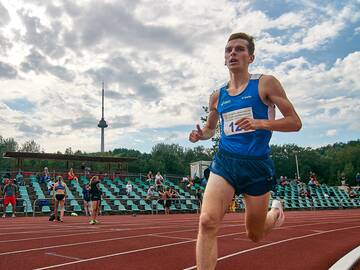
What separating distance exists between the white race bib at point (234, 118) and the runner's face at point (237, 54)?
398 millimetres

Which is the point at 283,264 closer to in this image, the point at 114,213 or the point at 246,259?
the point at 246,259

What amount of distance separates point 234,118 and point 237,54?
57 cm

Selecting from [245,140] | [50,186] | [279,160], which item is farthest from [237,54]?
[279,160]

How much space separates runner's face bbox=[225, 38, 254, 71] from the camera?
341 cm

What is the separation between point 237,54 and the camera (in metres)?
3.42

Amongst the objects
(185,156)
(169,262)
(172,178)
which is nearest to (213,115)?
(169,262)

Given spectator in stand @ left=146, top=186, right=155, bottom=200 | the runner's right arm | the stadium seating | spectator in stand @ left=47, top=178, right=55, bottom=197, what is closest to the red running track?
the runner's right arm

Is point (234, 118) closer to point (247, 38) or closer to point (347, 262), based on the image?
point (247, 38)

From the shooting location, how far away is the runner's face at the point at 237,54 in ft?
11.2

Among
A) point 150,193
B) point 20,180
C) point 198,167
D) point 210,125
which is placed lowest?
point 150,193

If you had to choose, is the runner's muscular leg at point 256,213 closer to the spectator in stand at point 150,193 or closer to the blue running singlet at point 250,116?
the blue running singlet at point 250,116

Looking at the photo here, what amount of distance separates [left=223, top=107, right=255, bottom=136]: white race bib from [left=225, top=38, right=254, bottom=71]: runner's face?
398 millimetres

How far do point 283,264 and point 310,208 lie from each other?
Result: 994 inches

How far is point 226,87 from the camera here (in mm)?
3584
